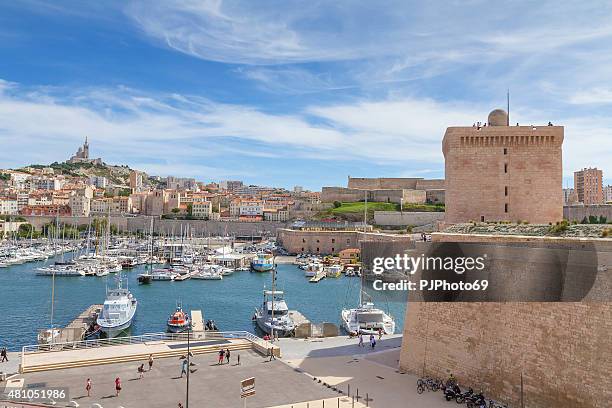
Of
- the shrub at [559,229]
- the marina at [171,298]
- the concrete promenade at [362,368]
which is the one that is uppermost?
the shrub at [559,229]

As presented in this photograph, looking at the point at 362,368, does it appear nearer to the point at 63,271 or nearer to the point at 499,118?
the point at 499,118

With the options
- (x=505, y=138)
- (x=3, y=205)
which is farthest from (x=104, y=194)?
(x=505, y=138)

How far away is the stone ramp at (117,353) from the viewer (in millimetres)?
14008

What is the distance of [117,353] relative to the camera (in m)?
15.3

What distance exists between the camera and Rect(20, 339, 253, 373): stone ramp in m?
14.0

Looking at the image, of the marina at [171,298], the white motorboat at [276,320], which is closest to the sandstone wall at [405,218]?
the marina at [171,298]

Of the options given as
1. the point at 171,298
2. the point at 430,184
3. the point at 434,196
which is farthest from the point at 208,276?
the point at 430,184

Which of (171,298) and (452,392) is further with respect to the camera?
(171,298)

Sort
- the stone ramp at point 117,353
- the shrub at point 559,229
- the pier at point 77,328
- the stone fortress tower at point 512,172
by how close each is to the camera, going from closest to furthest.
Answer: the shrub at point 559,229 < the stone ramp at point 117,353 < the stone fortress tower at point 512,172 < the pier at point 77,328

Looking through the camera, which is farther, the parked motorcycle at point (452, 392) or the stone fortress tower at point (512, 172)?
the stone fortress tower at point (512, 172)

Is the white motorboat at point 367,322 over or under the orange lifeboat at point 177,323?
over

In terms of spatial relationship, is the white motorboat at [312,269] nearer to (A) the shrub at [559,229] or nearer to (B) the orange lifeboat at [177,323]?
(B) the orange lifeboat at [177,323]

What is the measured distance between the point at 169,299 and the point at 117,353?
19.9 metres

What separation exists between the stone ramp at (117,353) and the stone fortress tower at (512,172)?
8.36 m
